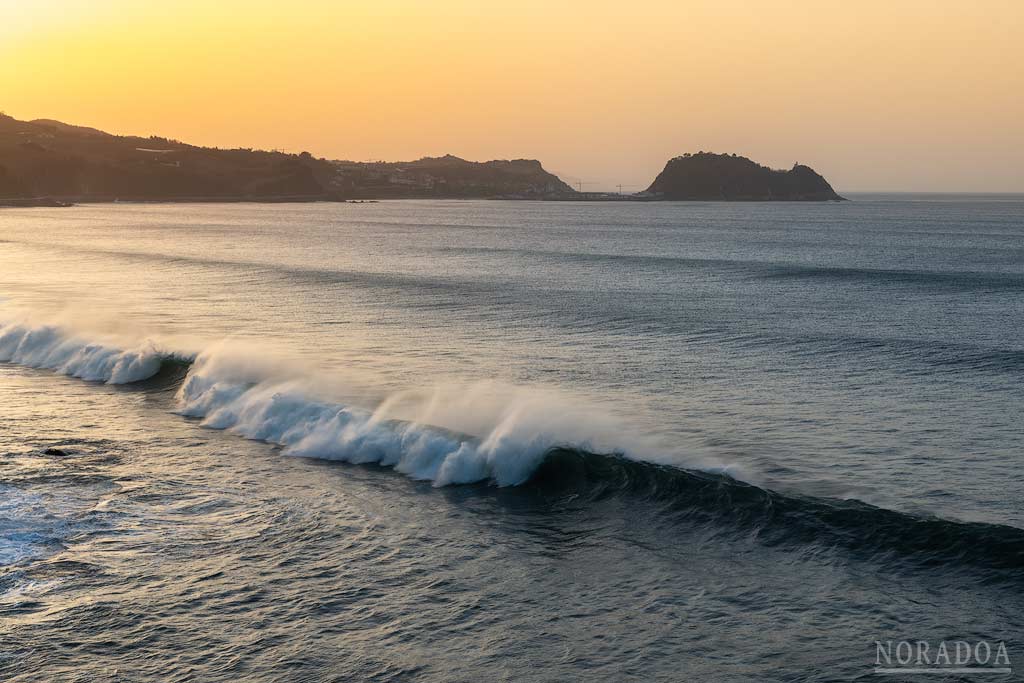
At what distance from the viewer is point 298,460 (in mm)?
20984

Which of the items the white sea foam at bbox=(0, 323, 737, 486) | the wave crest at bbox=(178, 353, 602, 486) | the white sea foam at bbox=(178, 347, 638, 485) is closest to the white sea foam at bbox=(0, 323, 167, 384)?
the white sea foam at bbox=(0, 323, 737, 486)

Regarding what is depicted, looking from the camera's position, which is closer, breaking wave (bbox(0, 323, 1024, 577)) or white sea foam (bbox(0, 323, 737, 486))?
breaking wave (bbox(0, 323, 1024, 577))

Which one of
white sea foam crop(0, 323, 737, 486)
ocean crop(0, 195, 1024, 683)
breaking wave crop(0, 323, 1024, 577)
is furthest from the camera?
white sea foam crop(0, 323, 737, 486)

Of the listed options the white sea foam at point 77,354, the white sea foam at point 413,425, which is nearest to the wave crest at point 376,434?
the white sea foam at point 413,425

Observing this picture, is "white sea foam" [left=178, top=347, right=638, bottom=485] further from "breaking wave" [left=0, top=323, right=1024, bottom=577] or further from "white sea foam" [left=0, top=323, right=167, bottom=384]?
"white sea foam" [left=0, top=323, right=167, bottom=384]

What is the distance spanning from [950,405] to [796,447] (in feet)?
20.8

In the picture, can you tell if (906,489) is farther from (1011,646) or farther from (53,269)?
(53,269)

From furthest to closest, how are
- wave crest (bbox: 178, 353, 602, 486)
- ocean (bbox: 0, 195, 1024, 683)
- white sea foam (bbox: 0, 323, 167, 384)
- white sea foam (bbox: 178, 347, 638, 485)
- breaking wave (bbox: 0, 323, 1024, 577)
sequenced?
1. white sea foam (bbox: 0, 323, 167, 384)
2. white sea foam (bbox: 178, 347, 638, 485)
3. wave crest (bbox: 178, 353, 602, 486)
4. breaking wave (bbox: 0, 323, 1024, 577)
5. ocean (bbox: 0, 195, 1024, 683)

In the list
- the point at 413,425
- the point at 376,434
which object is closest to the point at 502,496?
the point at 413,425

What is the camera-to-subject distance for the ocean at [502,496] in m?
12.3

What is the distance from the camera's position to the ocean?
12273 mm

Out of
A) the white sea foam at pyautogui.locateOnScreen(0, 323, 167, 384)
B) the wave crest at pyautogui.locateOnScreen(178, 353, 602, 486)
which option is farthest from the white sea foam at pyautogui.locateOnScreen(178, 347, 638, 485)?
the white sea foam at pyautogui.locateOnScreen(0, 323, 167, 384)

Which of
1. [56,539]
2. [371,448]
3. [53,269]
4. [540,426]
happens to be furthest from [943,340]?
[53,269]

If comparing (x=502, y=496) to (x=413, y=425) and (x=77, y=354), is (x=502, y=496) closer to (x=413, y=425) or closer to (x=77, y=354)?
(x=413, y=425)
